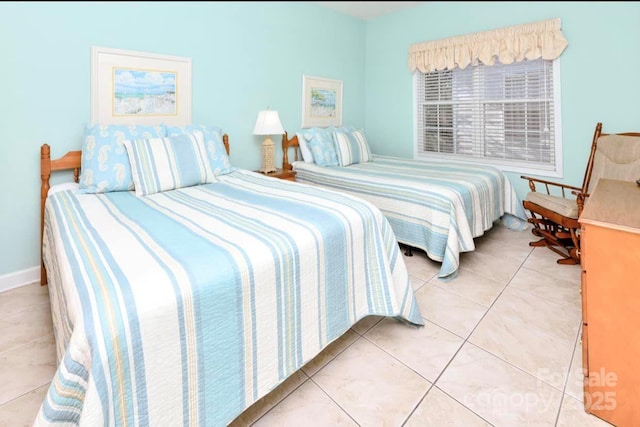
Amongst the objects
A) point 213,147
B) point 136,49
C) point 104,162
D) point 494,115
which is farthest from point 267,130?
point 494,115

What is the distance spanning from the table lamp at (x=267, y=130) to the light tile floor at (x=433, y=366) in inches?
75.1

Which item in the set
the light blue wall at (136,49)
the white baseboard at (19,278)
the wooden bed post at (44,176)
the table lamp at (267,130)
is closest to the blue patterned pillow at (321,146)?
the light blue wall at (136,49)

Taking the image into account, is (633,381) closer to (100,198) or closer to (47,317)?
(100,198)

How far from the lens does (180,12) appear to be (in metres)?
2.83

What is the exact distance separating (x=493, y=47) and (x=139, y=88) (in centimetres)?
351

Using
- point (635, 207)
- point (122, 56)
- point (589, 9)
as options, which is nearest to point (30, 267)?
point (122, 56)

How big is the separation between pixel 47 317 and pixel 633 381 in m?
2.84

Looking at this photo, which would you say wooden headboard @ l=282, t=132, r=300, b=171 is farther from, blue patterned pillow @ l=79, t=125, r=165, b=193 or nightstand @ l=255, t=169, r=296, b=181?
blue patterned pillow @ l=79, t=125, r=165, b=193

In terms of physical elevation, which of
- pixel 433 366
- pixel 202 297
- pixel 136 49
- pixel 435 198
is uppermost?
pixel 136 49

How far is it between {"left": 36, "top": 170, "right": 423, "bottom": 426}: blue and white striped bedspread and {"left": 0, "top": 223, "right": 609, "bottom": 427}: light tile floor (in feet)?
0.62

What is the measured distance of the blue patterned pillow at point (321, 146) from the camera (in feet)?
11.9

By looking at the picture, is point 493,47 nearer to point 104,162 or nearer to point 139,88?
point 139,88

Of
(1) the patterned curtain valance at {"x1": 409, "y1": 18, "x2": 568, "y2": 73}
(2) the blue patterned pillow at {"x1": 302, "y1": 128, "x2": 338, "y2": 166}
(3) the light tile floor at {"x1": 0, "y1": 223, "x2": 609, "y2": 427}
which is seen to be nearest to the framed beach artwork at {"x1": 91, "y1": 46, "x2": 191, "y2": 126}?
(2) the blue patterned pillow at {"x1": 302, "y1": 128, "x2": 338, "y2": 166}

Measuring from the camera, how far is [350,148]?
3781 mm
